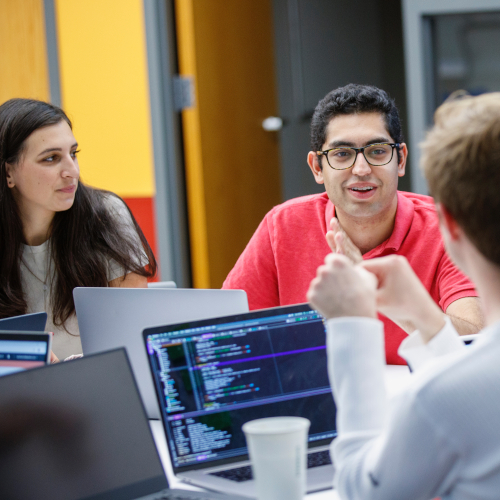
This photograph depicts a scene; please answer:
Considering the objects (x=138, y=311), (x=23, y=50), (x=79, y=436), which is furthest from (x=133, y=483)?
(x=23, y=50)

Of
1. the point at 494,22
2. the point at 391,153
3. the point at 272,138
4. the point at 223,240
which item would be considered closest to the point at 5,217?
the point at 391,153

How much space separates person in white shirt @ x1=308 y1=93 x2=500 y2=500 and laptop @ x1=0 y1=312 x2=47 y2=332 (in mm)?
697

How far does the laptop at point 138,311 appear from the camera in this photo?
1271 millimetres

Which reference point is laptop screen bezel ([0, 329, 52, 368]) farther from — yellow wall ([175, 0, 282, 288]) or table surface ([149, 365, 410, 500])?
yellow wall ([175, 0, 282, 288])

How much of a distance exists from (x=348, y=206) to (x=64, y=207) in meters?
0.86

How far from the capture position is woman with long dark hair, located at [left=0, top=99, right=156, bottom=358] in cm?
194

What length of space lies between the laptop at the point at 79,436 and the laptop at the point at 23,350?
83mm

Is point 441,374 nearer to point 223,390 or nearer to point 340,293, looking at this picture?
point 340,293

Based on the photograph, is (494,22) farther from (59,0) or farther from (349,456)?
(349,456)

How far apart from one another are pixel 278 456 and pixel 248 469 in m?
0.26

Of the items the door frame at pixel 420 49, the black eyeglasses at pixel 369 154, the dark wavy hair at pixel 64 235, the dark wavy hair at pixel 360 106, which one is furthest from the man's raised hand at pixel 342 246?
the door frame at pixel 420 49

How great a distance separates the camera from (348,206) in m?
1.88

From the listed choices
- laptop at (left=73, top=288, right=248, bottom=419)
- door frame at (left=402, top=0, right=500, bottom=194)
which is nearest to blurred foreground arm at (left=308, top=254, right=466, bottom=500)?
laptop at (left=73, top=288, right=248, bottom=419)

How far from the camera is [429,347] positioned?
933mm
